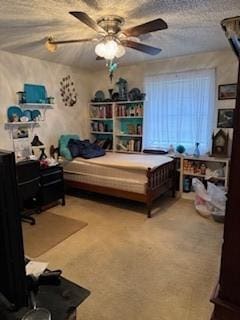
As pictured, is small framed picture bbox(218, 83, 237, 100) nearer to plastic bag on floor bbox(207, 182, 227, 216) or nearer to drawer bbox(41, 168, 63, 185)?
plastic bag on floor bbox(207, 182, 227, 216)

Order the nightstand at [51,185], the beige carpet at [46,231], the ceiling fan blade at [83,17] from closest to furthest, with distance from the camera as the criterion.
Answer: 1. the ceiling fan blade at [83,17]
2. the beige carpet at [46,231]
3. the nightstand at [51,185]

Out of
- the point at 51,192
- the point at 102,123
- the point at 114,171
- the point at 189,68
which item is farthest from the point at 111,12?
the point at 102,123

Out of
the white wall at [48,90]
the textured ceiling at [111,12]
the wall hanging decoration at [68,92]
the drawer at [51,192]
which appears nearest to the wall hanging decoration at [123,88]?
the white wall at [48,90]

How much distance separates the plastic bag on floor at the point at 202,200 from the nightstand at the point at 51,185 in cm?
211

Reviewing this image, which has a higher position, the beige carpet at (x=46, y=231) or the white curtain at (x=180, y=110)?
the white curtain at (x=180, y=110)

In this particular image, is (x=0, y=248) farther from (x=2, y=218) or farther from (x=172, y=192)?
(x=172, y=192)

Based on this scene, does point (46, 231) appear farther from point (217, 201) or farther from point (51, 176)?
point (217, 201)

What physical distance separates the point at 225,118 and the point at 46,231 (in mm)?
3164

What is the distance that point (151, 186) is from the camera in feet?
11.1

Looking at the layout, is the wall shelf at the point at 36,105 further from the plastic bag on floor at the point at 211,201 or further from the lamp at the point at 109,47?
the plastic bag on floor at the point at 211,201

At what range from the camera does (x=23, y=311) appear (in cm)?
90

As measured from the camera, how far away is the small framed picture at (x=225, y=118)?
12.5 feet

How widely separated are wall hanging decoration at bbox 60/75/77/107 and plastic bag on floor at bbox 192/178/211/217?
279 centimetres

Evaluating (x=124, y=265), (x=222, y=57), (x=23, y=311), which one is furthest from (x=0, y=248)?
(x=222, y=57)
